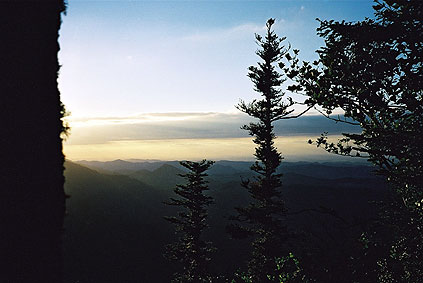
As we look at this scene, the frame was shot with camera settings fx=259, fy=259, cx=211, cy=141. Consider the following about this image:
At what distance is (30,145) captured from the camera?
1.90 metres

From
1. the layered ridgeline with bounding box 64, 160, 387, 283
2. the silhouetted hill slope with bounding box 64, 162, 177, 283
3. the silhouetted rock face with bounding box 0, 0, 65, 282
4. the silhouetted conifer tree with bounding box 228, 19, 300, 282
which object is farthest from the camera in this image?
the silhouetted hill slope with bounding box 64, 162, 177, 283

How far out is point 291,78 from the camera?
6266 millimetres

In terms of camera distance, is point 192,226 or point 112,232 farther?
point 112,232

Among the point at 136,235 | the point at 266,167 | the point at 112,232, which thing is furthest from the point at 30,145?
the point at 112,232

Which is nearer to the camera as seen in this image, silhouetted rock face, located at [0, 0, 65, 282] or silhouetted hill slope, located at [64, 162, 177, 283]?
silhouetted rock face, located at [0, 0, 65, 282]

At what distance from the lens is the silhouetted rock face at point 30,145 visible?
1771 mm

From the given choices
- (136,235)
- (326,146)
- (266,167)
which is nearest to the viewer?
(326,146)

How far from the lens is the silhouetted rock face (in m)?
1.77

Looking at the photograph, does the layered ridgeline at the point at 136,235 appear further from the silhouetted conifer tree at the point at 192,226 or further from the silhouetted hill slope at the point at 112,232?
the silhouetted conifer tree at the point at 192,226

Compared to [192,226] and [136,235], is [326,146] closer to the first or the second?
[192,226]

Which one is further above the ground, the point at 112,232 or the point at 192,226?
the point at 192,226

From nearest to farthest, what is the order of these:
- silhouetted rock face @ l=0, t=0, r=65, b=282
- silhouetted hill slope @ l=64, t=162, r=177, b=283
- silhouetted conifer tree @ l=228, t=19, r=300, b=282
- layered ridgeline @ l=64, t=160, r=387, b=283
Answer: silhouetted rock face @ l=0, t=0, r=65, b=282
layered ridgeline @ l=64, t=160, r=387, b=283
silhouetted conifer tree @ l=228, t=19, r=300, b=282
silhouetted hill slope @ l=64, t=162, r=177, b=283

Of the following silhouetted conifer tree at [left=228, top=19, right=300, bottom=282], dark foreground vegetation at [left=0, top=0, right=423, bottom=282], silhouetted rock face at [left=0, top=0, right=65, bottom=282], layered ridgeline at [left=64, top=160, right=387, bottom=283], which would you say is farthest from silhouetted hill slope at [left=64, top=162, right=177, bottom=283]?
silhouetted rock face at [left=0, top=0, right=65, bottom=282]

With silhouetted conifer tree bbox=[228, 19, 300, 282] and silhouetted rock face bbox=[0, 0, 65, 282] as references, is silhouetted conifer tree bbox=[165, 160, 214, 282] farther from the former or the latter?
silhouetted rock face bbox=[0, 0, 65, 282]
